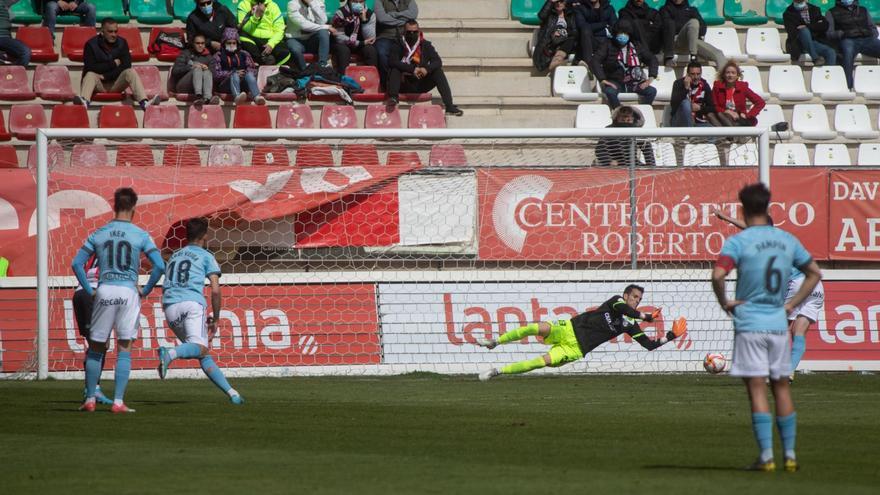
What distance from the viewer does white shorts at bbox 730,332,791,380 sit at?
25.1 ft

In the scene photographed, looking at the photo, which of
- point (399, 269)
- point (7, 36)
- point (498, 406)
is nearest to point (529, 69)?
point (399, 269)

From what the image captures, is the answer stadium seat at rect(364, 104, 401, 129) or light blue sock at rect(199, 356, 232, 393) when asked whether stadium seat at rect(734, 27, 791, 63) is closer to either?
stadium seat at rect(364, 104, 401, 129)

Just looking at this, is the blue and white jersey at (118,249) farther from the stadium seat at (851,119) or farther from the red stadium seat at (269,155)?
the stadium seat at (851,119)

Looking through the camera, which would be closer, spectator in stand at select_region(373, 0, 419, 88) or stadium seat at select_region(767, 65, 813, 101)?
spectator in stand at select_region(373, 0, 419, 88)

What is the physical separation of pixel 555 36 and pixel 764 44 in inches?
172

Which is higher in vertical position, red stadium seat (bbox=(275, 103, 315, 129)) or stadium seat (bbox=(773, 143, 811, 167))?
red stadium seat (bbox=(275, 103, 315, 129))

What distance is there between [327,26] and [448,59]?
255cm

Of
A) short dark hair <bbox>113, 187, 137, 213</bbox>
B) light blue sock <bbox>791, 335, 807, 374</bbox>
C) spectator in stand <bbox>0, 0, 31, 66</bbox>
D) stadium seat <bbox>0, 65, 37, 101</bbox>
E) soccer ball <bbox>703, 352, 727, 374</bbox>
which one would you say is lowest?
soccer ball <bbox>703, 352, 727, 374</bbox>

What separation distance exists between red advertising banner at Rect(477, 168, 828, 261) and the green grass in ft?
9.79

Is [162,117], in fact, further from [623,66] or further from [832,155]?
[832,155]

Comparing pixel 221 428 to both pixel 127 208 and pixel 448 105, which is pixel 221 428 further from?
pixel 448 105

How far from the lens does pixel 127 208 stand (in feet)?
37.0

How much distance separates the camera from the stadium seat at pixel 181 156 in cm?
1744

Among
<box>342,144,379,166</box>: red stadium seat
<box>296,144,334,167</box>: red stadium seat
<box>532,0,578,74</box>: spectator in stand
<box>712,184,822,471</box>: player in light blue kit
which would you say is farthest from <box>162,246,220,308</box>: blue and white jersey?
<box>532,0,578,74</box>: spectator in stand
